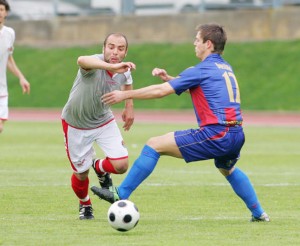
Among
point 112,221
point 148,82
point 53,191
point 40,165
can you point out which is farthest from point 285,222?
point 148,82

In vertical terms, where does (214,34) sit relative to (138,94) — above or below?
above

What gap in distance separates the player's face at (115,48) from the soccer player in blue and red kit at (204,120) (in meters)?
0.55

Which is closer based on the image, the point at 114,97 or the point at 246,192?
the point at 114,97

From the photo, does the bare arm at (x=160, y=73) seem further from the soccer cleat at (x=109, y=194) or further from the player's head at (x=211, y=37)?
the soccer cleat at (x=109, y=194)

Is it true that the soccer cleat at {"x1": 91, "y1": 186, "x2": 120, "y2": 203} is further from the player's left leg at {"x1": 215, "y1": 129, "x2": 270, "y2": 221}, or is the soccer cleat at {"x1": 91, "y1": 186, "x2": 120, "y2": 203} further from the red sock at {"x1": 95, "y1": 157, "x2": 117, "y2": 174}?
the player's left leg at {"x1": 215, "y1": 129, "x2": 270, "y2": 221}

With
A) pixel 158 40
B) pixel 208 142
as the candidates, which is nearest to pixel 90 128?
pixel 208 142

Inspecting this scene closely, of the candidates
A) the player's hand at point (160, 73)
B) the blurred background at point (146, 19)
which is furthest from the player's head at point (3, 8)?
the blurred background at point (146, 19)

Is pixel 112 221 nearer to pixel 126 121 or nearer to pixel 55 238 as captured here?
pixel 55 238

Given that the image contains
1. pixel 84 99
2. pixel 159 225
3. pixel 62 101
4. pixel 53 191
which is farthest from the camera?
pixel 62 101

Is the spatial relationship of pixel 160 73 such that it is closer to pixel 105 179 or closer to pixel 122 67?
pixel 122 67

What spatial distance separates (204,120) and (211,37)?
0.83 meters

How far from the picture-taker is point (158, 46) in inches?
1519

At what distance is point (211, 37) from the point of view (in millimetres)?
9945

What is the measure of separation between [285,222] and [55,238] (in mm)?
2480
